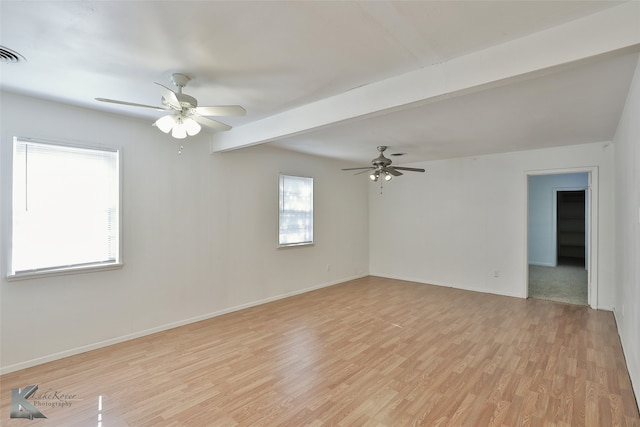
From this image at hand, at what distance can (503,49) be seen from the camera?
6.64 ft

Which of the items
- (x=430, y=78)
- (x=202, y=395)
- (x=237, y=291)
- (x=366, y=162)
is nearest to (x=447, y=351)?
(x=202, y=395)

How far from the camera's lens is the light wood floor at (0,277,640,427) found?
223 centimetres

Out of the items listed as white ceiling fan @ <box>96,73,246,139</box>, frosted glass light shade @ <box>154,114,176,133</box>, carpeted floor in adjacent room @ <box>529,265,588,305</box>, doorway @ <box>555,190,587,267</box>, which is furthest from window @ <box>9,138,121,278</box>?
doorway @ <box>555,190,587,267</box>

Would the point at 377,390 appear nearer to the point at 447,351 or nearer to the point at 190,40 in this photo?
the point at 447,351

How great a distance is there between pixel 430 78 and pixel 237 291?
3.84 m

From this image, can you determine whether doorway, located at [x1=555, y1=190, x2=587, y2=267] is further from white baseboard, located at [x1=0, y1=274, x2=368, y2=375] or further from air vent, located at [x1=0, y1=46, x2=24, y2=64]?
air vent, located at [x1=0, y1=46, x2=24, y2=64]

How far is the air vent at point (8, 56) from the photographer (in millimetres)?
2109

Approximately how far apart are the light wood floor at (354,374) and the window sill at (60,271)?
860 mm

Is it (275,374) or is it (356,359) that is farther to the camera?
(356,359)

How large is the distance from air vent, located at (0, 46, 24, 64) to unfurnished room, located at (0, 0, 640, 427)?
0.02m

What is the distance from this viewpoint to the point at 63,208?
3143mm

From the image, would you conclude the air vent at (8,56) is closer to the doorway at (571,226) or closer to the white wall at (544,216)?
the white wall at (544,216)

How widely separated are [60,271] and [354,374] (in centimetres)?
307

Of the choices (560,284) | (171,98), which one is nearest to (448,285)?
(560,284)
